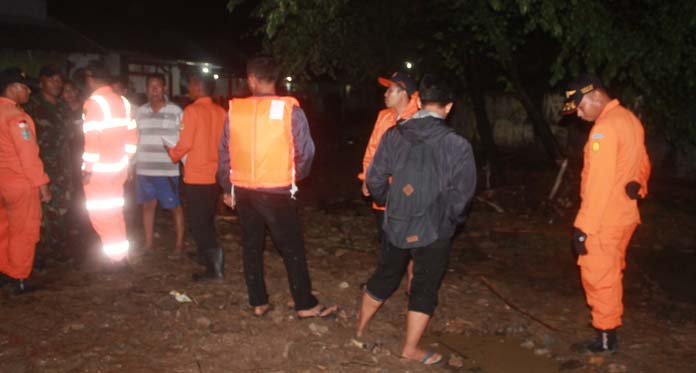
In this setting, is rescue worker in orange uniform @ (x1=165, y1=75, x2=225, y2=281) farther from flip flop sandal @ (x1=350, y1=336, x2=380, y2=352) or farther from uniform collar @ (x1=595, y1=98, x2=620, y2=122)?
uniform collar @ (x1=595, y1=98, x2=620, y2=122)

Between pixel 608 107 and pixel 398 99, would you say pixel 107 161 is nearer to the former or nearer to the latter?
pixel 398 99

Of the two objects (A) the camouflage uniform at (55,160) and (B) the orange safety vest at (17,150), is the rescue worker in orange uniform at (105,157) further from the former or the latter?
(A) the camouflage uniform at (55,160)

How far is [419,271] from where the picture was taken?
4250mm

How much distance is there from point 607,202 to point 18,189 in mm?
4929

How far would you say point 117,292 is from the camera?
5.78 meters

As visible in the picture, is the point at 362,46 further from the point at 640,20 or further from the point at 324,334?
the point at 324,334

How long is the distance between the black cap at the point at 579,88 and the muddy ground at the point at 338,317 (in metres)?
1.91

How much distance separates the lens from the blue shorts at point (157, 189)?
6.65 meters

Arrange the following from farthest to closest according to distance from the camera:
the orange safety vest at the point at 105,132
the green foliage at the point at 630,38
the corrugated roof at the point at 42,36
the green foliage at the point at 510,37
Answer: the corrugated roof at the point at 42,36
the green foliage at the point at 510,37
the green foliage at the point at 630,38
the orange safety vest at the point at 105,132

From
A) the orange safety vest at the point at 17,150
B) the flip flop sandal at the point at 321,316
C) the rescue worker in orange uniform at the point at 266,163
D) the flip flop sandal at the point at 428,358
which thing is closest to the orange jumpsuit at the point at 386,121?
the rescue worker in orange uniform at the point at 266,163

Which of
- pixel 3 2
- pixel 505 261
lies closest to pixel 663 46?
pixel 505 261

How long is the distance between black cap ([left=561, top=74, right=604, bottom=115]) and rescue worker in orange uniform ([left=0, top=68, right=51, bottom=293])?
4563 mm

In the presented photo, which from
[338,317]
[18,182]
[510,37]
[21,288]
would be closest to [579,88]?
[338,317]

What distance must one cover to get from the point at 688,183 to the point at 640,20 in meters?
6.83
